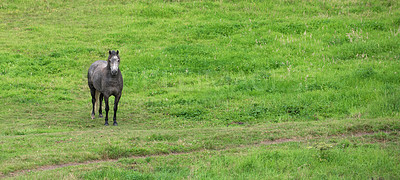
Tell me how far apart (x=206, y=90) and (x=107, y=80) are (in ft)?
17.0

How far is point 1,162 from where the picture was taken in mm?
8867

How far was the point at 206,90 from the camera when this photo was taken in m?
18.5

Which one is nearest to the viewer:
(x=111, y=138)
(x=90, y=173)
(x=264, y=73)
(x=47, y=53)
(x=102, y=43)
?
(x=90, y=173)

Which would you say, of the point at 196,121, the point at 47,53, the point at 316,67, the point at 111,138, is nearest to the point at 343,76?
the point at 316,67

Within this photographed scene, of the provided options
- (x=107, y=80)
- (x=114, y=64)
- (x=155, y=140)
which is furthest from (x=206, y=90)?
(x=155, y=140)

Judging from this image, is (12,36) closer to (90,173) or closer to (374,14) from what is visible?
(90,173)

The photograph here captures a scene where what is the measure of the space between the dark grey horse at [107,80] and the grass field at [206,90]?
93cm

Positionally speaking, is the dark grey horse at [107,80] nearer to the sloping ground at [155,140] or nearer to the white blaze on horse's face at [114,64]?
the white blaze on horse's face at [114,64]

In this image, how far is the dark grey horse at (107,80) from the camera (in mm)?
14016

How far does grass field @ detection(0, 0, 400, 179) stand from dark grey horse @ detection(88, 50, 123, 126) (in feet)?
3.06

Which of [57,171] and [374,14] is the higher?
[374,14]

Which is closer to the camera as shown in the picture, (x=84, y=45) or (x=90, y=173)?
(x=90, y=173)

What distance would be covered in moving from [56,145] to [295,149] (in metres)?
5.90

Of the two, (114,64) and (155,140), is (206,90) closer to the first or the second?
(114,64)
